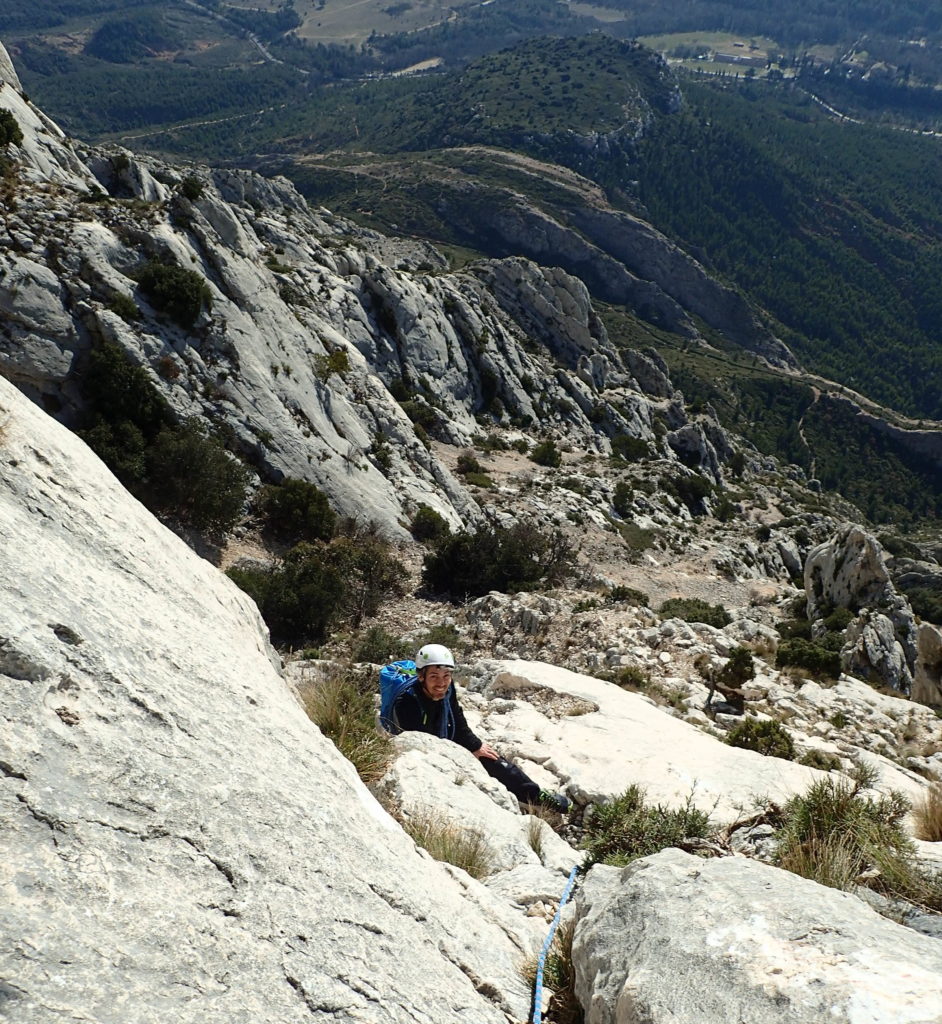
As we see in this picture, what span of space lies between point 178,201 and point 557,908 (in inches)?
1199

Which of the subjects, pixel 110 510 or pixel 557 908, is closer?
pixel 557 908

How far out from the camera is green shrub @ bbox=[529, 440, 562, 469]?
46.2 m

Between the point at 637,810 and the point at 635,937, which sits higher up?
the point at 635,937

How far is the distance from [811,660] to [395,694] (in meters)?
14.5

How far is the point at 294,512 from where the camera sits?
22.6m

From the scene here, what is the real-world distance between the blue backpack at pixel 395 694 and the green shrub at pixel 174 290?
66.2 feet

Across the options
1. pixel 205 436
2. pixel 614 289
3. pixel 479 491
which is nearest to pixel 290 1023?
pixel 205 436

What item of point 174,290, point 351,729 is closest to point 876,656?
point 351,729

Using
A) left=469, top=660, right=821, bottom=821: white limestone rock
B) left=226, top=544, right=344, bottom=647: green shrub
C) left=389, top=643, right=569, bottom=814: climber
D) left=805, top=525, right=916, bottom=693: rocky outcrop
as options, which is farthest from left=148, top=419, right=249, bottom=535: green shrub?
left=805, top=525, right=916, bottom=693: rocky outcrop

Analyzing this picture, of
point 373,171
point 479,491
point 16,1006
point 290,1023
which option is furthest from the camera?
point 373,171

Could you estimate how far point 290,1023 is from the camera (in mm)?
2654

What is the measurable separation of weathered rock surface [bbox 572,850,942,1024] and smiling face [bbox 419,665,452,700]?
3.87 m

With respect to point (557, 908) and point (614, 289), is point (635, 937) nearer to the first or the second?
point (557, 908)

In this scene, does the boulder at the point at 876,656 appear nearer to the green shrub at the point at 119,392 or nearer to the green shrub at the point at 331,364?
the green shrub at the point at 119,392
